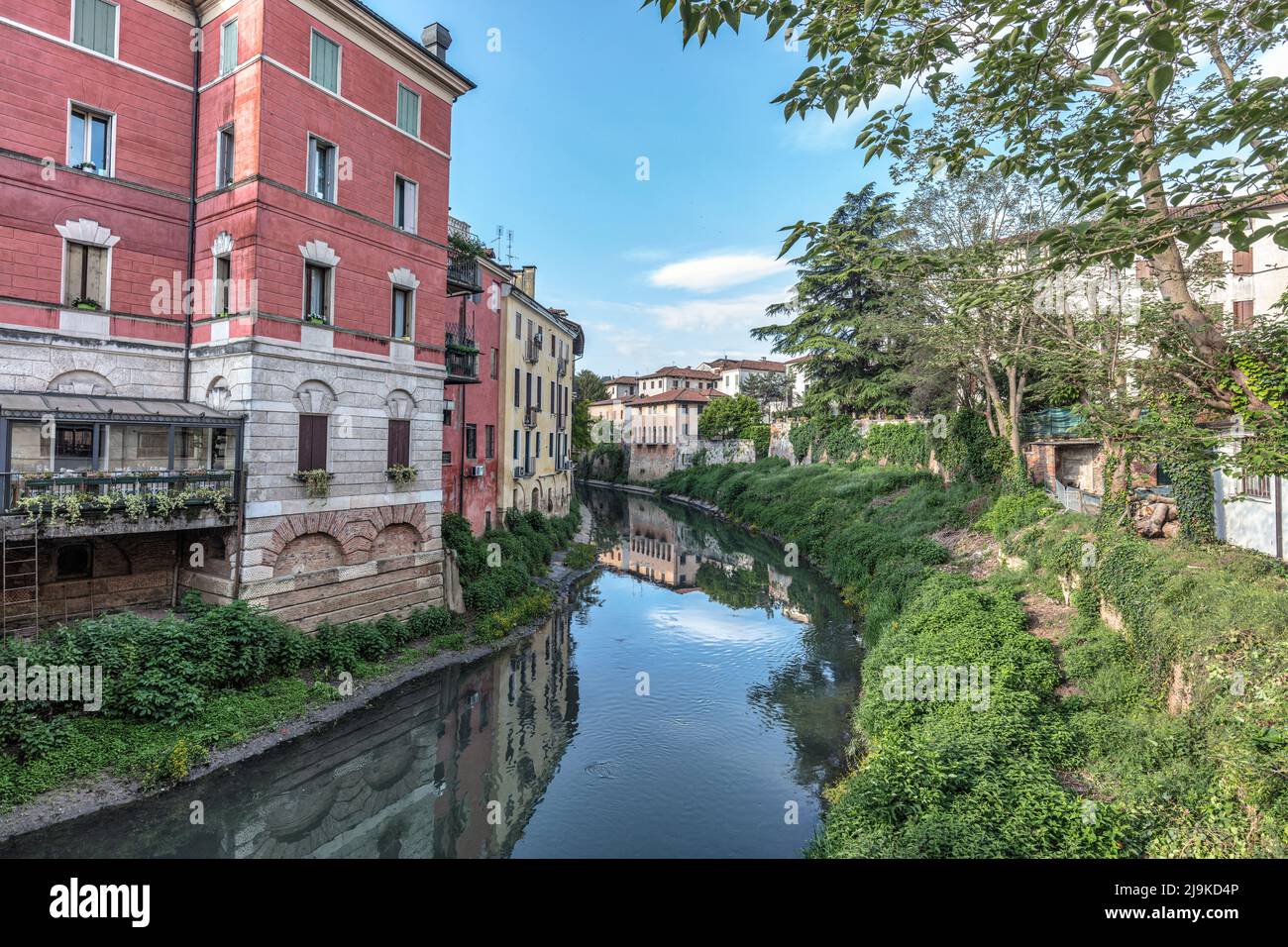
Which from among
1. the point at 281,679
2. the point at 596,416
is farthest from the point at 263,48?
the point at 596,416

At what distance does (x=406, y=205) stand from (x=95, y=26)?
6.95 meters

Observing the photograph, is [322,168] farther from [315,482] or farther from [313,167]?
[315,482]

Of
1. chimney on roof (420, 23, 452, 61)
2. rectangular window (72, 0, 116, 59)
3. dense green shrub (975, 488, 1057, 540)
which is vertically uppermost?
chimney on roof (420, 23, 452, 61)

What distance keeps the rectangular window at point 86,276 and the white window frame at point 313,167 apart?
4.50m

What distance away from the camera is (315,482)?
51.4ft

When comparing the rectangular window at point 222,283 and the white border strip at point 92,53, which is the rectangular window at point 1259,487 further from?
the white border strip at point 92,53

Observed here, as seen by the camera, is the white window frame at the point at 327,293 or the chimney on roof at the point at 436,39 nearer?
the white window frame at the point at 327,293

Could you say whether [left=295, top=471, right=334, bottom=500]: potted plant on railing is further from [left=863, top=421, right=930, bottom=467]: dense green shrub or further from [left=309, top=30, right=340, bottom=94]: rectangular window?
[left=863, top=421, right=930, bottom=467]: dense green shrub

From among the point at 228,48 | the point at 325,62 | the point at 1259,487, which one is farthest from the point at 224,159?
the point at 1259,487

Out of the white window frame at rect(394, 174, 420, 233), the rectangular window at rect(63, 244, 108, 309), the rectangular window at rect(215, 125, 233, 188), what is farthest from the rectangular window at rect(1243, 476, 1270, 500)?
the rectangular window at rect(63, 244, 108, 309)

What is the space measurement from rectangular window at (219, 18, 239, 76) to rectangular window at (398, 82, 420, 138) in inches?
154

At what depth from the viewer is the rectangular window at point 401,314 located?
59.4 feet

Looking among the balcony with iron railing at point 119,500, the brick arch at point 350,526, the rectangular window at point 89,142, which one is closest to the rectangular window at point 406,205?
the rectangular window at point 89,142

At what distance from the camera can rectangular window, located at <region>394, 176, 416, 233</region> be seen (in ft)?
59.9
